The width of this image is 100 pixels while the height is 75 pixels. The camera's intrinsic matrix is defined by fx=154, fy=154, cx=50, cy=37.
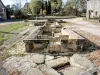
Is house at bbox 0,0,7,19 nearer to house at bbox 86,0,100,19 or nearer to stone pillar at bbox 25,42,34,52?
house at bbox 86,0,100,19

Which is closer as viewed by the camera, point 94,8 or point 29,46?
point 29,46

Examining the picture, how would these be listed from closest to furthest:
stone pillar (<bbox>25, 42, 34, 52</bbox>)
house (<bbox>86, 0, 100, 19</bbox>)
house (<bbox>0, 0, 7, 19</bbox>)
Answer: stone pillar (<bbox>25, 42, 34, 52</bbox>)
house (<bbox>86, 0, 100, 19</bbox>)
house (<bbox>0, 0, 7, 19</bbox>)

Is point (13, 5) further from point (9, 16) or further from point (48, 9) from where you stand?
point (48, 9)

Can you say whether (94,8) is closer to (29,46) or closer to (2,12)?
(2,12)

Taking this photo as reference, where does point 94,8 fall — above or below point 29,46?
above

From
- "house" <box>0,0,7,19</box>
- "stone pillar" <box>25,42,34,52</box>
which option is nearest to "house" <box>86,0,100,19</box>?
"house" <box>0,0,7,19</box>

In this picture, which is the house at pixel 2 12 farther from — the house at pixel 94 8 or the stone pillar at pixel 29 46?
the stone pillar at pixel 29 46

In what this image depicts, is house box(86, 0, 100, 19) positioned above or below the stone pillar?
above

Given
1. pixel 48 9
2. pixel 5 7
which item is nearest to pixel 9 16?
pixel 5 7

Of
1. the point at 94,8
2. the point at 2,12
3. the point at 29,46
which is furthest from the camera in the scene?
the point at 2,12

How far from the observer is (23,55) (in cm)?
707

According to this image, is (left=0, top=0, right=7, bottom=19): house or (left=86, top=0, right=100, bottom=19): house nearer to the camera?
(left=86, top=0, right=100, bottom=19): house

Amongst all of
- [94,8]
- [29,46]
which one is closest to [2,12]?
[94,8]

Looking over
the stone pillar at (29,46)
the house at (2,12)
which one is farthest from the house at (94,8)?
the stone pillar at (29,46)
